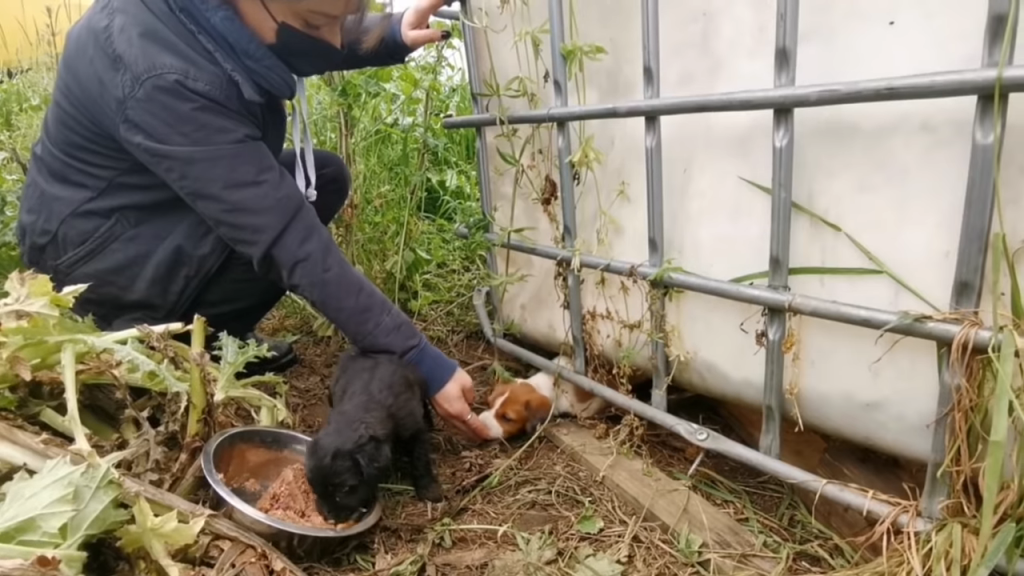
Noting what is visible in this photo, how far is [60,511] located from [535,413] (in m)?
1.26

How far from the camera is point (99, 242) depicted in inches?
81.8

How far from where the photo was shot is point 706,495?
181 cm

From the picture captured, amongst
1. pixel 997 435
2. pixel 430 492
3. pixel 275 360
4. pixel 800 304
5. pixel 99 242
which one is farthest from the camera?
pixel 275 360

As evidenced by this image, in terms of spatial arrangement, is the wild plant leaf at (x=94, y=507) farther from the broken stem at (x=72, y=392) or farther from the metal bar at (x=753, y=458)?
the metal bar at (x=753, y=458)

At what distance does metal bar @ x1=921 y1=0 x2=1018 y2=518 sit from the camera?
1.07 m

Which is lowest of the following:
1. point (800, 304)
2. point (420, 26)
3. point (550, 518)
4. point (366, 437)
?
point (550, 518)

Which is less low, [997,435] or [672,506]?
[997,435]

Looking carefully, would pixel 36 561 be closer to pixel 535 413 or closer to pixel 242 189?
pixel 242 189

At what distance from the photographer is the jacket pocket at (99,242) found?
2.07 m

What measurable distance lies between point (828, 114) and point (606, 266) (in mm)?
690

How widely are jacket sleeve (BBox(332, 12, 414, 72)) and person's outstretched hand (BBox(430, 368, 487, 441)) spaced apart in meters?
0.97

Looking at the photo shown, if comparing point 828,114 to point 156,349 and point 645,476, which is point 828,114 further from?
point 156,349

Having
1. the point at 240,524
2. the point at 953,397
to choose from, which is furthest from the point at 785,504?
the point at 240,524

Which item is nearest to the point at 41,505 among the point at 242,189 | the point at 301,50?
the point at 242,189
